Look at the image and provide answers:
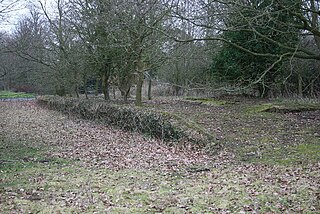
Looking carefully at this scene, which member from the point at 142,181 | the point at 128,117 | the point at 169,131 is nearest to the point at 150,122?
the point at 169,131

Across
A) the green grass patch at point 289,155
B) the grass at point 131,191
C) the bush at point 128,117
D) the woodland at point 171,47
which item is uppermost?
the woodland at point 171,47

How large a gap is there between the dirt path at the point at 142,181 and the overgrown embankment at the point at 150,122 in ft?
1.55

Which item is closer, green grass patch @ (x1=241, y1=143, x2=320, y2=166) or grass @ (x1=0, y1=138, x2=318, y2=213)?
grass @ (x1=0, y1=138, x2=318, y2=213)

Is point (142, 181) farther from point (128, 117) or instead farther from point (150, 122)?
point (128, 117)

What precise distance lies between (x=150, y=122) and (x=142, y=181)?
16.1ft

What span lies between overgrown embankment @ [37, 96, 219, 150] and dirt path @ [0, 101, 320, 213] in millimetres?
474

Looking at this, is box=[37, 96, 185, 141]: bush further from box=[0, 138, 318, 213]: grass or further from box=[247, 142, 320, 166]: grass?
box=[0, 138, 318, 213]: grass

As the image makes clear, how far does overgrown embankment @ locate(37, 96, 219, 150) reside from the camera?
9719 mm

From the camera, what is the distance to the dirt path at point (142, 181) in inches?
201

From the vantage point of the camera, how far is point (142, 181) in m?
6.76

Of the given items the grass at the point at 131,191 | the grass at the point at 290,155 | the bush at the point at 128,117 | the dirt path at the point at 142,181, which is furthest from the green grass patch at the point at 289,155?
the bush at the point at 128,117

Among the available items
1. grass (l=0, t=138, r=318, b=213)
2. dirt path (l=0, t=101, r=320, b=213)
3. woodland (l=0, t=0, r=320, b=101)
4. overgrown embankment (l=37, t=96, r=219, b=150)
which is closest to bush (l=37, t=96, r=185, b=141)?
overgrown embankment (l=37, t=96, r=219, b=150)

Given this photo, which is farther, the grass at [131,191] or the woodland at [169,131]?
the woodland at [169,131]

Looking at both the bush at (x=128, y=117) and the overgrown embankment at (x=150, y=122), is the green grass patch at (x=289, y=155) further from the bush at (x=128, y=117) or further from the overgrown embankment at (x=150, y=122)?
the bush at (x=128, y=117)
